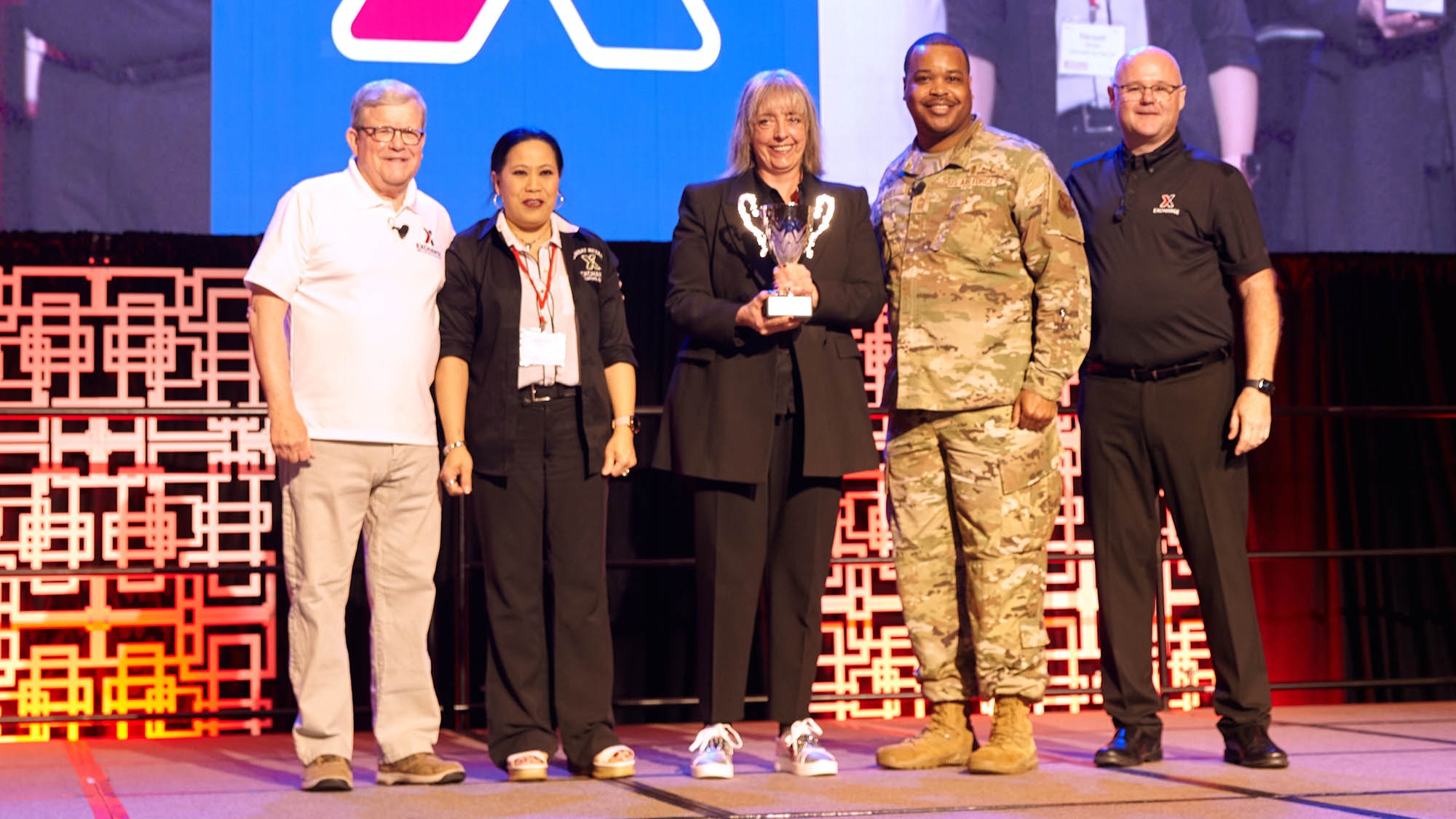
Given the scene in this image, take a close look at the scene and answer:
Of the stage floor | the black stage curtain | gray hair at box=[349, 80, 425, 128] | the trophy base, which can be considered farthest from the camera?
the black stage curtain

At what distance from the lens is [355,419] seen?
291 cm

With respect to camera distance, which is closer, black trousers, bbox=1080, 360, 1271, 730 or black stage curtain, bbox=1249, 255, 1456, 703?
black trousers, bbox=1080, 360, 1271, 730

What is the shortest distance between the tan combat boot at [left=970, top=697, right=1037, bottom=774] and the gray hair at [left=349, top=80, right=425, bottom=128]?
1.73 m

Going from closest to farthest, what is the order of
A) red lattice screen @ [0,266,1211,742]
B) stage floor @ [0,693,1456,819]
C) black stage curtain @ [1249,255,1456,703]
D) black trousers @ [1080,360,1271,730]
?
1. stage floor @ [0,693,1456,819]
2. black trousers @ [1080,360,1271,730]
3. red lattice screen @ [0,266,1211,742]
4. black stage curtain @ [1249,255,1456,703]

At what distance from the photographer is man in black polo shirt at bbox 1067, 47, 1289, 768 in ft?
10.4

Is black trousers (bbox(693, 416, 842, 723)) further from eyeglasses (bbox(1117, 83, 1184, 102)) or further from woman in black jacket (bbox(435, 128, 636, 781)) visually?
eyeglasses (bbox(1117, 83, 1184, 102))

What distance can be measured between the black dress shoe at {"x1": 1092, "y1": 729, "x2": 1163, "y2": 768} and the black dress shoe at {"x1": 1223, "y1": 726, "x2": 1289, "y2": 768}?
0.49 feet

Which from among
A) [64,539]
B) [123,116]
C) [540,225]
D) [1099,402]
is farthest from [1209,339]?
[64,539]

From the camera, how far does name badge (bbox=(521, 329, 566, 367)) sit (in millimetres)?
2986

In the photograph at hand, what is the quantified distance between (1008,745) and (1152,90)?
147cm

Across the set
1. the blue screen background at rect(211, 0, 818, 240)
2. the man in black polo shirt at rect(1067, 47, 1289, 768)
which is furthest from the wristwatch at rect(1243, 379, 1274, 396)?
the blue screen background at rect(211, 0, 818, 240)

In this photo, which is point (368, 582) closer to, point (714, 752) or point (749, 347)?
point (714, 752)

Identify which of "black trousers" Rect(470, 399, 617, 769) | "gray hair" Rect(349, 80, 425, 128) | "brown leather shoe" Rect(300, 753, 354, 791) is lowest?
"brown leather shoe" Rect(300, 753, 354, 791)

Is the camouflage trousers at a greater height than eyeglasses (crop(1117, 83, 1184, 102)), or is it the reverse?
eyeglasses (crop(1117, 83, 1184, 102))
